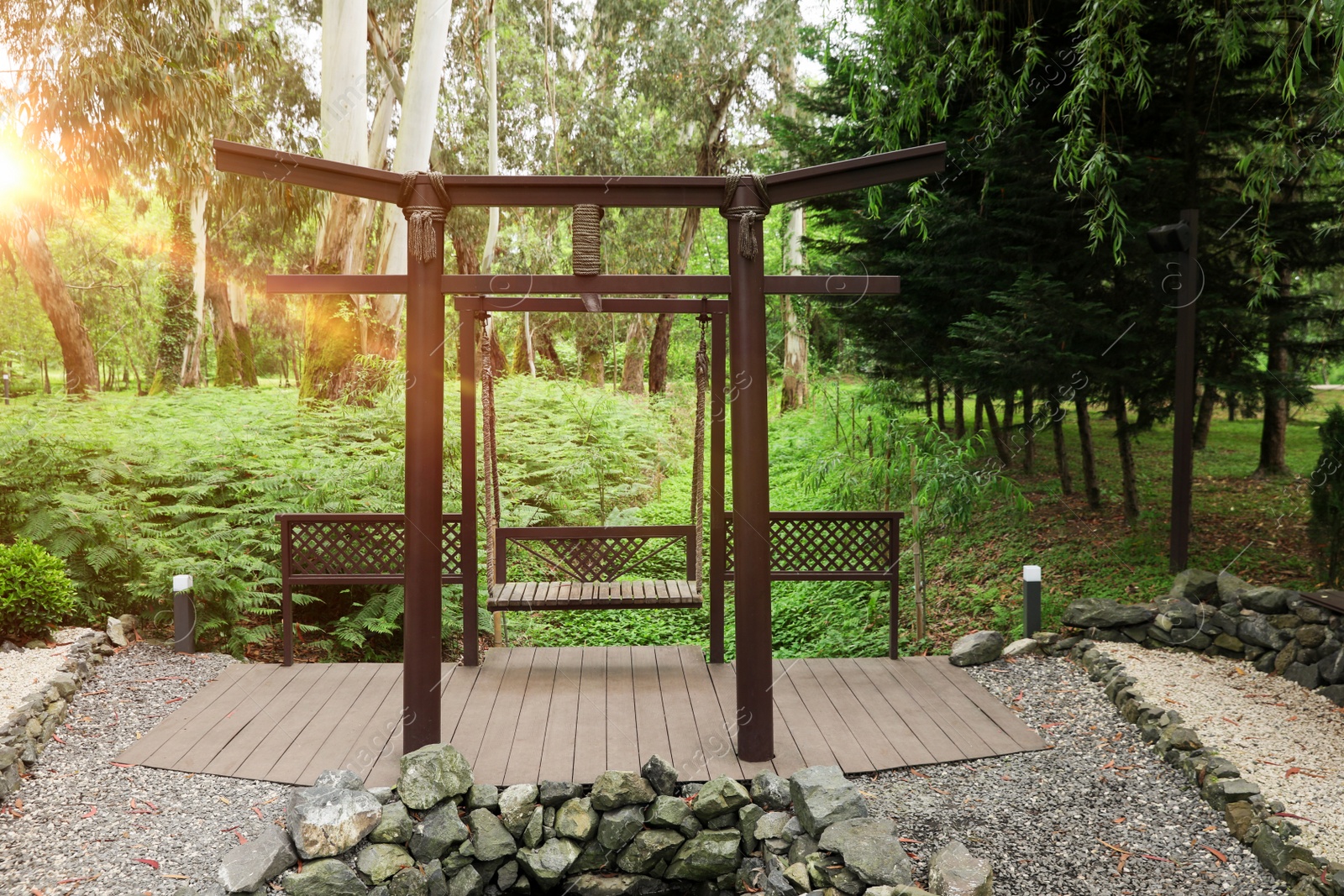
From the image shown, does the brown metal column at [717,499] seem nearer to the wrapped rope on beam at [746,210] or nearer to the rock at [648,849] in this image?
the wrapped rope on beam at [746,210]

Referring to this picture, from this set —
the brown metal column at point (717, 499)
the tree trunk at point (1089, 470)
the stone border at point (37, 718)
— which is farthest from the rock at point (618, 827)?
the tree trunk at point (1089, 470)

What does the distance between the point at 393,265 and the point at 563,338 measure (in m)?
11.0

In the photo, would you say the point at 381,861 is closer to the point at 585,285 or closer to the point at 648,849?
the point at 648,849

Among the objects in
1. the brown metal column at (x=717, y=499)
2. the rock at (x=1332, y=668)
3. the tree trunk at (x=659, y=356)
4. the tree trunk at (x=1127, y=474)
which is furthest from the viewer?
the tree trunk at (x=659, y=356)

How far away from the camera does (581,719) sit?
3.65 m

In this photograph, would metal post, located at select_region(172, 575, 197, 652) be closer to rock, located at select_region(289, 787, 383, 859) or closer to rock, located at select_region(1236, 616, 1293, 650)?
rock, located at select_region(289, 787, 383, 859)

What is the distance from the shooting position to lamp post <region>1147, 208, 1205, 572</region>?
4.45 m

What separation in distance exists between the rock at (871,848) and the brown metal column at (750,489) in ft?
1.88

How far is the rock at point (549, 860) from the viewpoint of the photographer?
296 cm

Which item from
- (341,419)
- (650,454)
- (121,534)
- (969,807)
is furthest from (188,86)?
(969,807)

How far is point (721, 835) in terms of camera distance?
299cm

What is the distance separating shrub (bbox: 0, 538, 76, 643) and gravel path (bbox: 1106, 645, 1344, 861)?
5466mm

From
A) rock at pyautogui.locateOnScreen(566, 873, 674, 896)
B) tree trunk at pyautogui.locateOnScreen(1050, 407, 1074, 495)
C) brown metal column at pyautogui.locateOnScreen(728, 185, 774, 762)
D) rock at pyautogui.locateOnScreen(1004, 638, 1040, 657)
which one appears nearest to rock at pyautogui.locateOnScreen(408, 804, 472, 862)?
rock at pyautogui.locateOnScreen(566, 873, 674, 896)

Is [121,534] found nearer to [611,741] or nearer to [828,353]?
[611,741]
